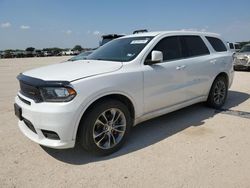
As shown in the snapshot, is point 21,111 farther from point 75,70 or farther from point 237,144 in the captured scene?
point 237,144

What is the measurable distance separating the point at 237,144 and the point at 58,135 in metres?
2.71

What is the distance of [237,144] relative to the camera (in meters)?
3.63

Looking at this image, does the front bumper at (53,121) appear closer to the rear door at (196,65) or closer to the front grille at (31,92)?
the front grille at (31,92)

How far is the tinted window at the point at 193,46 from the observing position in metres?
4.64

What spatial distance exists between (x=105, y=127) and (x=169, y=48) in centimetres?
197

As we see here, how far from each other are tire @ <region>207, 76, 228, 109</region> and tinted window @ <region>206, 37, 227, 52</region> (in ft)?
2.25

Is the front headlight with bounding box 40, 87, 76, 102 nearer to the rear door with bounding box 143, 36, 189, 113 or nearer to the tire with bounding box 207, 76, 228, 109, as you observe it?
the rear door with bounding box 143, 36, 189, 113

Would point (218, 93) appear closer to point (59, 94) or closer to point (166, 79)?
point (166, 79)

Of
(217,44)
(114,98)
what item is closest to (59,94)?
(114,98)

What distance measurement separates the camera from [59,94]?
2.94 meters

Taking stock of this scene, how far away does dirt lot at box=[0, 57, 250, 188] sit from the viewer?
2781 millimetres

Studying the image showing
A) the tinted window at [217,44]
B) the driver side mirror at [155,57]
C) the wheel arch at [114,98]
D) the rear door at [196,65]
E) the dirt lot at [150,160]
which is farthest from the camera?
the tinted window at [217,44]

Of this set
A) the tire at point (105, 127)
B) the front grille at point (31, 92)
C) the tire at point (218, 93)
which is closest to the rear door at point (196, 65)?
the tire at point (218, 93)

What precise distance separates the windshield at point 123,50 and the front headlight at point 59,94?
119cm
